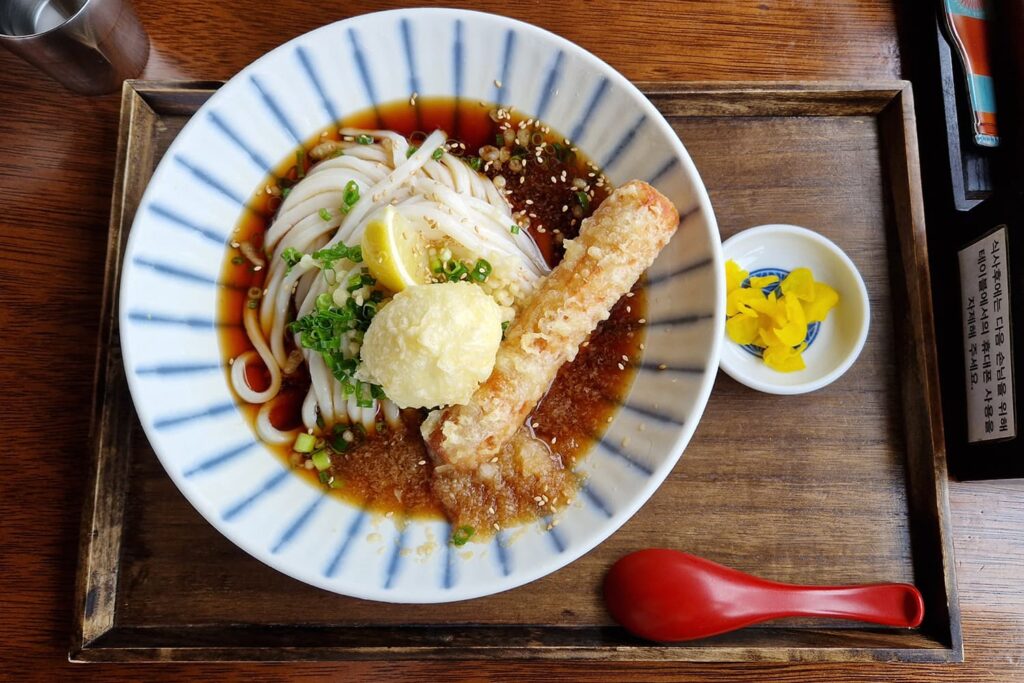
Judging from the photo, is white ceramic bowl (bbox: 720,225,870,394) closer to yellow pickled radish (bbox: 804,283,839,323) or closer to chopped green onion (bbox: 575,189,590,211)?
yellow pickled radish (bbox: 804,283,839,323)

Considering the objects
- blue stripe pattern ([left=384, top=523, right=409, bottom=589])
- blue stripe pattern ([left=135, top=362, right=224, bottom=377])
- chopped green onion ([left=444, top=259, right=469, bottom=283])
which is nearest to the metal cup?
blue stripe pattern ([left=135, top=362, right=224, bottom=377])

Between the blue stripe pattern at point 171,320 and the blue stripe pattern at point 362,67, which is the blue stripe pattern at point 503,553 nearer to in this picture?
the blue stripe pattern at point 171,320

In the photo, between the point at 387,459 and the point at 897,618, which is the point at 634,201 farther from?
the point at 897,618

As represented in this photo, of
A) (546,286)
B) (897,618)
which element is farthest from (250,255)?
(897,618)

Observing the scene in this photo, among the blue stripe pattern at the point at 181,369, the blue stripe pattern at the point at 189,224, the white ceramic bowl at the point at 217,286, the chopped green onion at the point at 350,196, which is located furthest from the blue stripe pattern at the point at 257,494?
the chopped green onion at the point at 350,196

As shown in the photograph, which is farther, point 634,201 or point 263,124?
point 263,124

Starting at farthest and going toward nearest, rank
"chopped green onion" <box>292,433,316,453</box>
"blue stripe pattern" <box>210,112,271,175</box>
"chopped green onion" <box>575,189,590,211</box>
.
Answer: "chopped green onion" <box>575,189,590,211</box> < "chopped green onion" <box>292,433,316,453</box> < "blue stripe pattern" <box>210,112,271,175</box>
